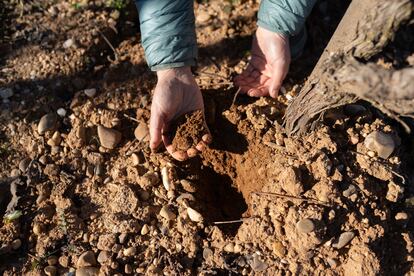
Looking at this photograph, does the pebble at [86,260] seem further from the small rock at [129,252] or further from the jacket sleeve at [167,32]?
the jacket sleeve at [167,32]

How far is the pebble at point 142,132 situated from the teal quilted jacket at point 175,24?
1.06 feet

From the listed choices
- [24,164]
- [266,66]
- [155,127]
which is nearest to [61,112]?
[24,164]

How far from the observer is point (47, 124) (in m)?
2.46

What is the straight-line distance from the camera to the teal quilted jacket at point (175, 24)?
2.29m

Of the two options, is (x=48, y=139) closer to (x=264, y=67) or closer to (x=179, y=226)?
(x=179, y=226)

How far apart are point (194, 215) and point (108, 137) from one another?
2.15ft

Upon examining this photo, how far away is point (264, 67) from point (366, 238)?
1.09 m

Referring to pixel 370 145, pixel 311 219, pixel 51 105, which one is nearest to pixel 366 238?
pixel 311 219

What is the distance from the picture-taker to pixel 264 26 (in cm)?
242

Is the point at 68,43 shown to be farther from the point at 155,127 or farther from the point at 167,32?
the point at 155,127

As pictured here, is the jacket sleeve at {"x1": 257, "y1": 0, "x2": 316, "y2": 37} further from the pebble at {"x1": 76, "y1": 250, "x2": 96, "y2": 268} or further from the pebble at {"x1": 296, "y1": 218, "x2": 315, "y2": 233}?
the pebble at {"x1": 76, "y1": 250, "x2": 96, "y2": 268}

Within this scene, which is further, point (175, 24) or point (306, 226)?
point (175, 24)

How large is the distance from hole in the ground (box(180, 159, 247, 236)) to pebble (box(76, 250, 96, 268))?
0.58 metres

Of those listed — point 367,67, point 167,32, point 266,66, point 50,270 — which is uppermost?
point 367,67
